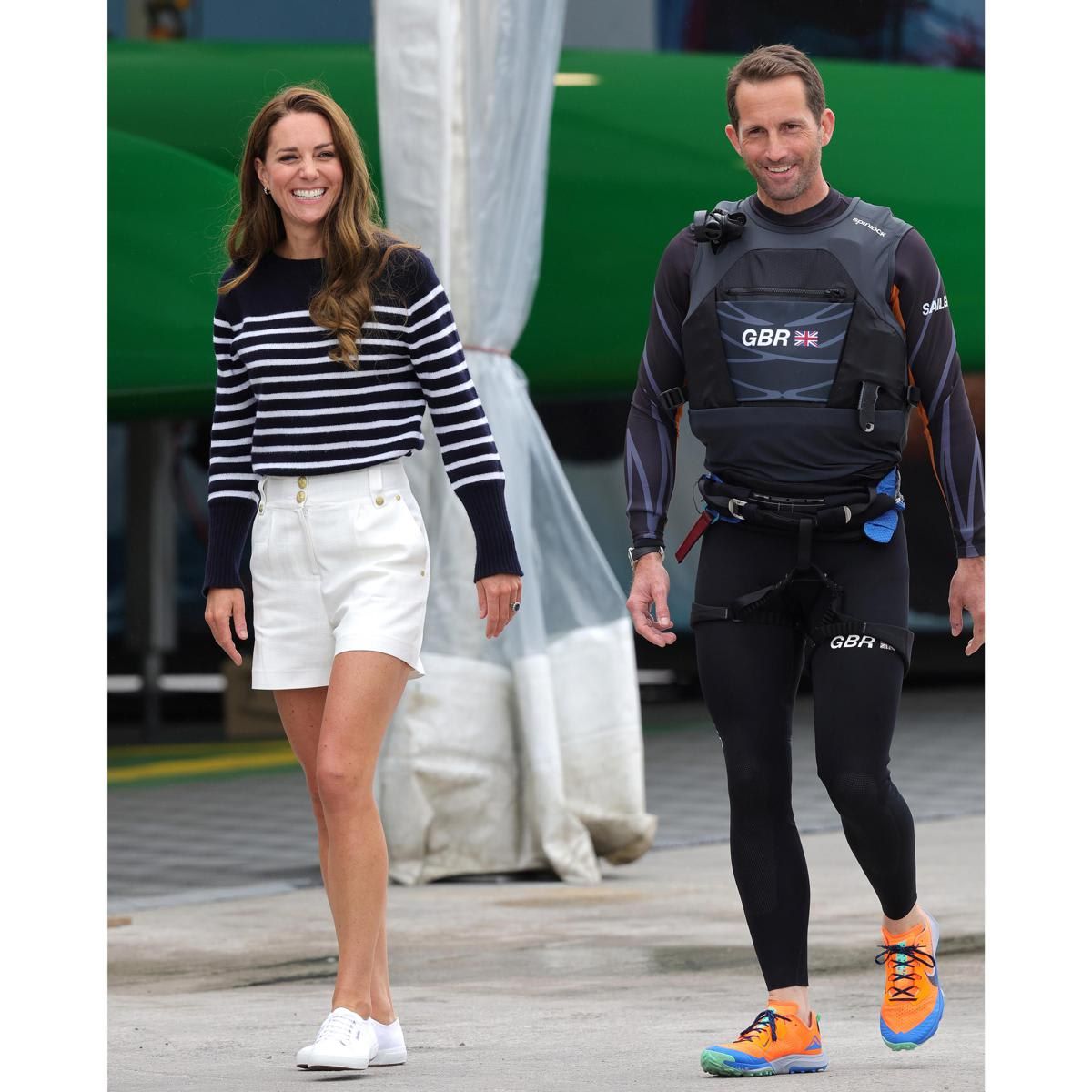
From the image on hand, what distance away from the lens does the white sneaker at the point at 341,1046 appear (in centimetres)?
391

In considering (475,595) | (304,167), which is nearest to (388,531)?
(304,167)

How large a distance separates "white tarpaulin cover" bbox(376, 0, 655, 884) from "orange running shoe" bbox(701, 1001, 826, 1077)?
3143 mm

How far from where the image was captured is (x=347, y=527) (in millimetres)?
4035

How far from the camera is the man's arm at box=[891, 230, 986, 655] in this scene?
12.7ft

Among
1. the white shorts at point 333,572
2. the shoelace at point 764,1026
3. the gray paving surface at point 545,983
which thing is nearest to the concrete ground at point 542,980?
the gray paving surface at point 545,983

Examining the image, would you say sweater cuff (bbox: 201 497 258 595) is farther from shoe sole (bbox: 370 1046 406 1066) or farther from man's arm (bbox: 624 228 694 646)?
shoe sole (bbox: 370 1046 406 1066)

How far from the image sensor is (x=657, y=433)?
4082 millimetres

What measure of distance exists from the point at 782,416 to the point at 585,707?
354 cm

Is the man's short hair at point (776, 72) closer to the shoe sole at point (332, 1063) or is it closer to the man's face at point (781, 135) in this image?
the man's face at point (781, 135)

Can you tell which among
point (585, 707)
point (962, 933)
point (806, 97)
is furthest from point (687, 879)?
point (806, 97)

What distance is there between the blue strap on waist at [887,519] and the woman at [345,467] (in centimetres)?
66

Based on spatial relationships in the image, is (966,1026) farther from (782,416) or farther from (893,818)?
(782,416)

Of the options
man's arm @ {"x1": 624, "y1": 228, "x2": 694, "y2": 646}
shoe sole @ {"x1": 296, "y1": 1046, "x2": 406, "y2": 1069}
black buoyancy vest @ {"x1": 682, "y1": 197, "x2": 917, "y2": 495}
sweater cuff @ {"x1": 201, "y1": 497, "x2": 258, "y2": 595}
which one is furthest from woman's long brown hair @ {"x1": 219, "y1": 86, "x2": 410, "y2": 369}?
shoe sole @ {"x1": 296, "y1": 1046, "x2": 406, "y2": 1069}

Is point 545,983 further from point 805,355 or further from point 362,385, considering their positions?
point 805,355
